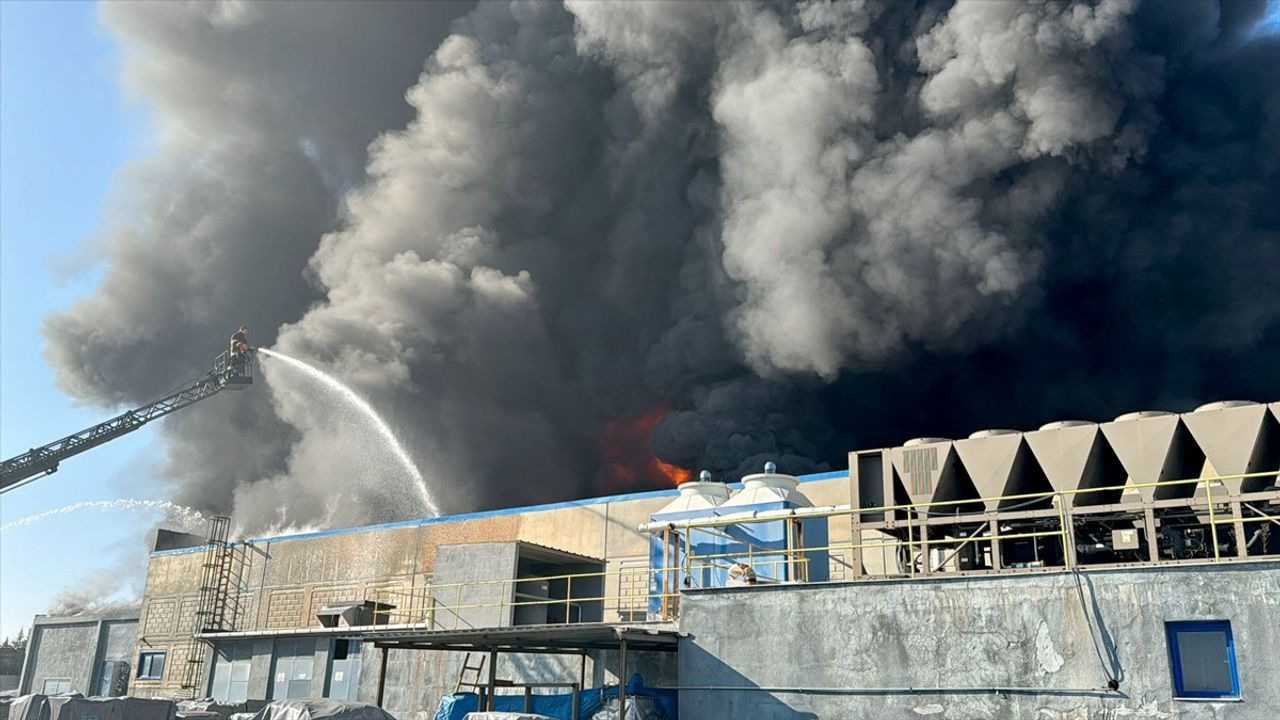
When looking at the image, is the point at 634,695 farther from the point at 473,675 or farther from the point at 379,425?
the point at 379,425

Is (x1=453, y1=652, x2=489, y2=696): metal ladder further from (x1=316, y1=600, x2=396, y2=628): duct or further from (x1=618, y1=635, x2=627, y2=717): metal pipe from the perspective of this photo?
(x1=618, y1=635, x2=627, y2=717): metal pipe

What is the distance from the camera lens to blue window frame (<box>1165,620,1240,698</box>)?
45.6 feet

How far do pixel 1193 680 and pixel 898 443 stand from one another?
4360cm

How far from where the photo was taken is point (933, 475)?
1912cm

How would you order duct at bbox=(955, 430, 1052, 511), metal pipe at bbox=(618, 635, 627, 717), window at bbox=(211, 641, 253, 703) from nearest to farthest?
metal pipe at bbox=(618, 635, 627, 717) < duct at bbox=(955, 430, 1052, 511) < window at bbox=(211, 641, 253, 703)

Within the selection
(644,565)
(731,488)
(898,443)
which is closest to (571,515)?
(644,565)

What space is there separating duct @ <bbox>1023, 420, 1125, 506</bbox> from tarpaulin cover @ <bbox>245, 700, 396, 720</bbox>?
502 inches

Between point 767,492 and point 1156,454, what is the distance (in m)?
9.45

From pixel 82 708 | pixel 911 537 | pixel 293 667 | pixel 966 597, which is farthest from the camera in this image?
pixel 293 667

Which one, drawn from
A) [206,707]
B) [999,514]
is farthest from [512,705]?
[999,514]

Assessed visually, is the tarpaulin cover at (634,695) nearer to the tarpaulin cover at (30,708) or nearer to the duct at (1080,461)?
the duct at (1080,461)

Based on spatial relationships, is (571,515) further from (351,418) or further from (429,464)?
(351,418)

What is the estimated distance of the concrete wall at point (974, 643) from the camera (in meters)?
14.0

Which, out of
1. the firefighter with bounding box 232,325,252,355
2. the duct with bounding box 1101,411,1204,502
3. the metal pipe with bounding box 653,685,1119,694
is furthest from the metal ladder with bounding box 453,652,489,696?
the firefighter with bounding box 232,325,252,355
